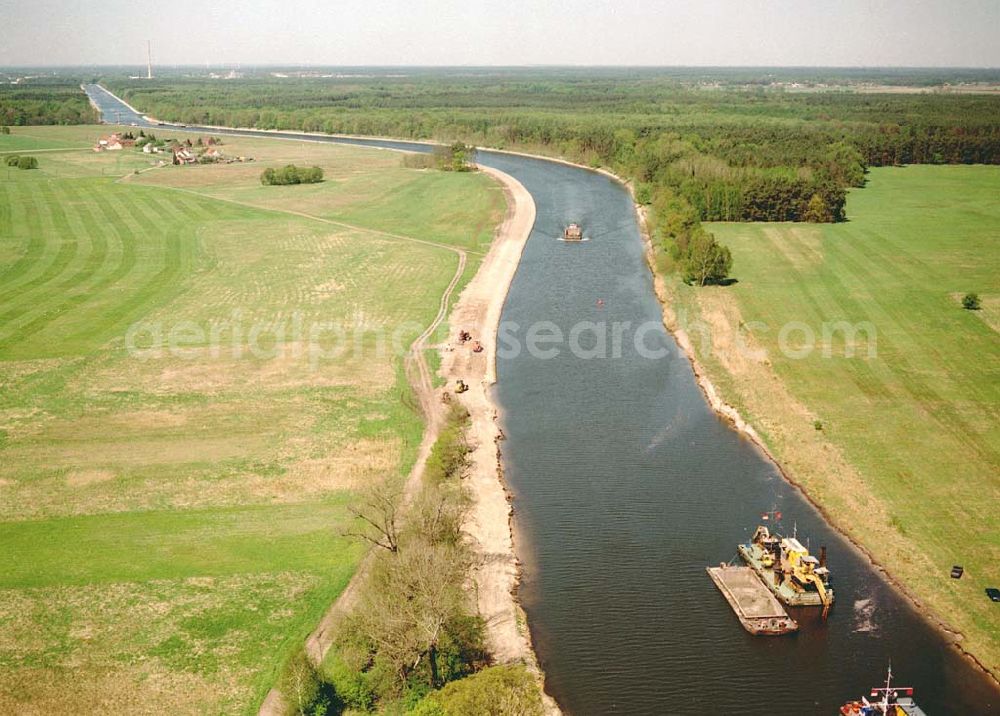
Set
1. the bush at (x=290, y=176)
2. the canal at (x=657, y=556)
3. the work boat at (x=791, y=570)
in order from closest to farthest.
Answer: the canal at (x=657, y=556), the work boat at (x=791, y=570), the bush at (x=290, y=176)

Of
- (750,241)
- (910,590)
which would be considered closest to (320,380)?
(910,590)

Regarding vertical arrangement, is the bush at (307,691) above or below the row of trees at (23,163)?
below

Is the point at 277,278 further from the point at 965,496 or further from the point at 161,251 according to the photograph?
the point at 965,496

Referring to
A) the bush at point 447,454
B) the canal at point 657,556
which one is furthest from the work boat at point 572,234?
the bush at point 447,454

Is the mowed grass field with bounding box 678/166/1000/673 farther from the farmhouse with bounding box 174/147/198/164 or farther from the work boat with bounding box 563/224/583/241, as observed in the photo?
the farmhouse with bounding box 174/147/198/164

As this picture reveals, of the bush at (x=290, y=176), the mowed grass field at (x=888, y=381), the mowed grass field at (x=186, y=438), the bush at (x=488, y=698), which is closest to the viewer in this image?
the bush at (x=488, y=698)

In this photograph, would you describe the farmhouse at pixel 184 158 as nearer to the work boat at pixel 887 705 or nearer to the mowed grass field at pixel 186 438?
the mowed grass field at pixel 186 438
